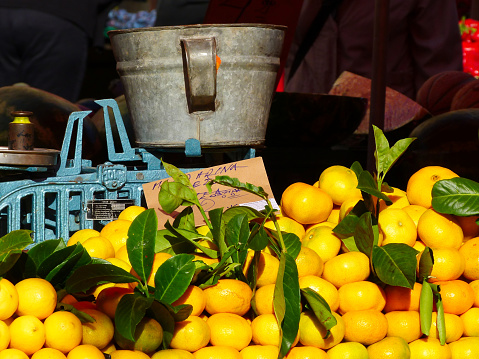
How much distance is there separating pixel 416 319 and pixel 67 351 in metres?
0.61

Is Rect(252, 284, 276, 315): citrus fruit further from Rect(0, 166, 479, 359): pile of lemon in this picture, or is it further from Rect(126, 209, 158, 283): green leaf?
Rect(126, 209, 158, 283): green leaf

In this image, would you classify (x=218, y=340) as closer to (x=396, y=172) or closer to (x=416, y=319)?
(x=416, y=319)

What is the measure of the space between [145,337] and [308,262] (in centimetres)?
34

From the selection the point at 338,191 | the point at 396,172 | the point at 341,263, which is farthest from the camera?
the point at 396,172

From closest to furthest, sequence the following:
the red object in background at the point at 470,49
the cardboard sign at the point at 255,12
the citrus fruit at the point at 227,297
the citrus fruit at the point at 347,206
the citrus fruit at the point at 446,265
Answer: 1. the citrus fruit at the point at 227,297
2. the citrus fruit at the point at 446,265
3. the citrus fruit at the point at 347,206
4. the cardboard sign at the point at 255,12
5. the red object in background at the point at 470,49

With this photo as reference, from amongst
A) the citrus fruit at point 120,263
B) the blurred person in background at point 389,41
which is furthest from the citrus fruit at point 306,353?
the blurred person in background at point 389,41

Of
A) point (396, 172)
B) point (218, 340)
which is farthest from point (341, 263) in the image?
point (396, 172)

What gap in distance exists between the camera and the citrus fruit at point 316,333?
1.06 meters

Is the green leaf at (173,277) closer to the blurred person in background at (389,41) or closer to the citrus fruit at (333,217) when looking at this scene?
the citrus fruit at (333,217)

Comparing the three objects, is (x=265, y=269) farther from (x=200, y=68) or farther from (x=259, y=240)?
(x=200, y=68)

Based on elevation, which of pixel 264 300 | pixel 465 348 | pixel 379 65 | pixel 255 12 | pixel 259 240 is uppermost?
pixel 255 12

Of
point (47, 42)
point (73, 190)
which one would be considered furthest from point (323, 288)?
point (47, 42)

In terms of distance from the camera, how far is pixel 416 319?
1.15 metres

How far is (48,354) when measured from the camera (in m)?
0.92
